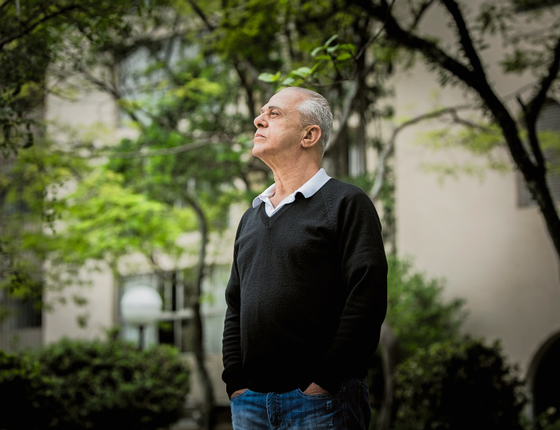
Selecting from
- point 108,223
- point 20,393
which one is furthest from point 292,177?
point 108,223

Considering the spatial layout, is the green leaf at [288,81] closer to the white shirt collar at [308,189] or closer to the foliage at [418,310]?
the white shirt collar at [308,189]

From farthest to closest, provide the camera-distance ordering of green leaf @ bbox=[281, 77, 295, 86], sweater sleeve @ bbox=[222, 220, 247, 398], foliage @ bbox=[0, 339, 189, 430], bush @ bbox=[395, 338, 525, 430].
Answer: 1. foliage @ bbox=[0, 339, 189, 430]
2. bush @ bbox=[395, 338, 525, 430]
3. green leaf @ bbox=[281, 77, 295, 86]
4. sweater sleeve @ bbox=[222, 220, 247, 398]

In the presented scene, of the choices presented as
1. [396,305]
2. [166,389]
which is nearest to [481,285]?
[396,305]

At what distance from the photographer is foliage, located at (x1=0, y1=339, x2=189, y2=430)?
37.5 ft

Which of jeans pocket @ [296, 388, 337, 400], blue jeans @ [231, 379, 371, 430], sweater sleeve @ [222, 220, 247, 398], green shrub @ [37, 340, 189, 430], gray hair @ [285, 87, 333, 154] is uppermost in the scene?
gray hair @ [285, 87, 333, 154]

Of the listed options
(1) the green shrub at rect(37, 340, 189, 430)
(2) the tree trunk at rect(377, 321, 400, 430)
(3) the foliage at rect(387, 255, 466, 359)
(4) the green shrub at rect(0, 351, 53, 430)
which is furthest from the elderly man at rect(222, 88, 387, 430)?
(3) the foliage at rect(387, 255, 466, 359)

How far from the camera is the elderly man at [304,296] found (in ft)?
8.39

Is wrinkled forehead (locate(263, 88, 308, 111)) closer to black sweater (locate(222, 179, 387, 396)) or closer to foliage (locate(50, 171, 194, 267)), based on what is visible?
black sweater (locate(222, 179, 387, 396))

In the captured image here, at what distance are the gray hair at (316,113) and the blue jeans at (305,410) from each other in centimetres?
100

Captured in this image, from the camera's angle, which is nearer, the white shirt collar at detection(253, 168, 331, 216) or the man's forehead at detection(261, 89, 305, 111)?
the white shirt collar at detection(253, 168, 331, 216)

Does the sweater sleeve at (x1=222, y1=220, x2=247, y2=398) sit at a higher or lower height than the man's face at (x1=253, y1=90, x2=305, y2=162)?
lower

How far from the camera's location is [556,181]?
1282cm

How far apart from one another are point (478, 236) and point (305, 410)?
454 inches

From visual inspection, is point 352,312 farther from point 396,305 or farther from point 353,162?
point 353,162
